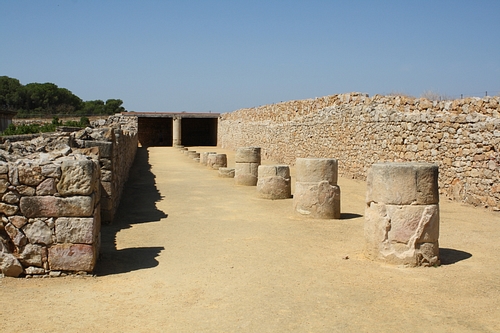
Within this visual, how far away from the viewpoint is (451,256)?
706 cm

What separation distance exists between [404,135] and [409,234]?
→ 7903 mm

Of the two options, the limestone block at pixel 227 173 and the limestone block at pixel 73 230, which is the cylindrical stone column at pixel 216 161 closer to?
the limestone block at pixel 227 173

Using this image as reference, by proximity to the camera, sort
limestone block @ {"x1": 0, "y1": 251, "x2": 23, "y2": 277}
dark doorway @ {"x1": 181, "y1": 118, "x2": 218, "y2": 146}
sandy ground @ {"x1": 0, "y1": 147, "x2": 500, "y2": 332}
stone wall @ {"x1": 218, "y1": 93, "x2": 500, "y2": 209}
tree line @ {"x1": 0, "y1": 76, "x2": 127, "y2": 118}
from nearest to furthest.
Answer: sandy ground @ {"x1": 0, "y1": 147, "x2": 500, "y2": 332}
limestone block @ {"x1": 0, "y1": 251, "x2": 23, "y2": 277}
stone wall @ {"x1": 218, "y1": 93, "x2": 500, "y2": 209}
dark doorway @ {"x1": 181, "y1": 118, "x2": 218, "y2": 146}
tree line @ {"x1": 0, "y1": 76, "x2": 127, "y2": 118}

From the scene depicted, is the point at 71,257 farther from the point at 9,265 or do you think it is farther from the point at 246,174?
the point at 246,174

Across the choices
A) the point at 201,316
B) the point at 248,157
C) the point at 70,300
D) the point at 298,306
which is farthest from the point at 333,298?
the point at 248,157

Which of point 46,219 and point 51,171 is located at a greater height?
point 51,171

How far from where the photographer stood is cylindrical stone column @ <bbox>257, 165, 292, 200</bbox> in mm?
12445

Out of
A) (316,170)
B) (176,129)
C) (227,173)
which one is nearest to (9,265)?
(316,170)

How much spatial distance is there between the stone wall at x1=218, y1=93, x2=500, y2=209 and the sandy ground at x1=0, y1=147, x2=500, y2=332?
2.00 meters

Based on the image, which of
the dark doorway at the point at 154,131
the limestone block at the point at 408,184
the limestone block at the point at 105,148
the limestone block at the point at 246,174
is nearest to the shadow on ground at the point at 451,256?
the limestone block at the point at 408,184

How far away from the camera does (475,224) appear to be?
9352mm

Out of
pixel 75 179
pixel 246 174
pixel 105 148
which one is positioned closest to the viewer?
pixel 75 179

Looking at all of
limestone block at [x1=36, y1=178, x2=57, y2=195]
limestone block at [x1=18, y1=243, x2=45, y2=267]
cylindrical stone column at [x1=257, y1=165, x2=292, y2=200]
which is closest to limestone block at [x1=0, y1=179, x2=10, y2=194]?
limestone block at [x1=36, y1=178, x2=57, y2=195]

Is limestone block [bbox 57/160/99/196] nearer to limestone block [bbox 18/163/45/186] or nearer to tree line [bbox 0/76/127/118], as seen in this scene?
limestone block [bbox 18/163/45/186]
